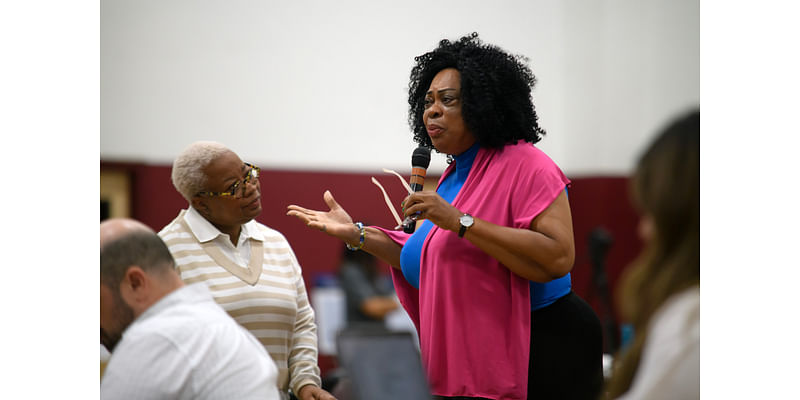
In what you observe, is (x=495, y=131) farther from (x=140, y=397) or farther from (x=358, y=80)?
(x=140, y=397)

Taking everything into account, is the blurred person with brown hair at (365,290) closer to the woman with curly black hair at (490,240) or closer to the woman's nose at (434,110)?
the woman with curly black hair at (490,240)

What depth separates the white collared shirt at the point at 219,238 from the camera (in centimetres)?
206

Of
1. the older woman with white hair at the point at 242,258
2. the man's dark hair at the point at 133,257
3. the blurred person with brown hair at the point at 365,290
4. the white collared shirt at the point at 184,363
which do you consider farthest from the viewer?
the blurred person with brown hair at the point at 365,290

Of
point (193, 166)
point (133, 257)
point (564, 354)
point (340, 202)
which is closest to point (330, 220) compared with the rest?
point (340, 202)

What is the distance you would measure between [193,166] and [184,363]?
2.25 ft

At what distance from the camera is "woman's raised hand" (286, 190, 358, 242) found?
2.10 metres

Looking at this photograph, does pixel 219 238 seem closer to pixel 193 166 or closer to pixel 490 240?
pixel 193 166

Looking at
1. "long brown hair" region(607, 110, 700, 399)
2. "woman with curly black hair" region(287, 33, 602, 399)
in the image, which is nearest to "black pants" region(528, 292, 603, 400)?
"woman with curly black hair" region(287, 33, 602, 399)

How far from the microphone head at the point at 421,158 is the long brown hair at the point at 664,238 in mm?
598

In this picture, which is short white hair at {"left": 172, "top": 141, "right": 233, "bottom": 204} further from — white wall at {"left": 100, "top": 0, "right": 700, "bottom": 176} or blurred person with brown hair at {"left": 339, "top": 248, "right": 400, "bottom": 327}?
blurred person with brown hair at {"left": 339, "top": 248, "right": 400, "bottom": 327}

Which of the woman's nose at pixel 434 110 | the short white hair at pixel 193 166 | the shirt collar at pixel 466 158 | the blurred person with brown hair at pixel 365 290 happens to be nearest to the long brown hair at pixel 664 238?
the shirt collar at pixel 466 158

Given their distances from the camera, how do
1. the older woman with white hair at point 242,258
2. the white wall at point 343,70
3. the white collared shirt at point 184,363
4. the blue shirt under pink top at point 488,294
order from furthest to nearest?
the white wall at point 343,70 < the older woman with white hair at point 242,258 < the blue shirt under pink top at point 488,294 < the white collared shirt at point 184,363

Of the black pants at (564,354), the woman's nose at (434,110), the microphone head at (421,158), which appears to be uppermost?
the woman's nose at (434,110)

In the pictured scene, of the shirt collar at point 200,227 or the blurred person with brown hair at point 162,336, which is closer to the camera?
the blurred person with brown hair at point 162,336
